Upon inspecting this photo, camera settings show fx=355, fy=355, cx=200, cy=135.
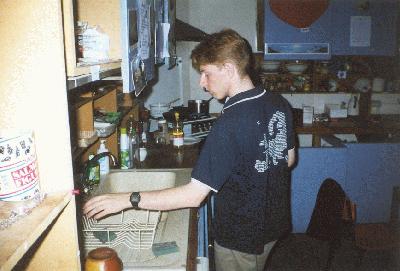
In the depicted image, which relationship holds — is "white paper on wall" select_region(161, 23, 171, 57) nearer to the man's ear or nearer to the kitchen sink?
the kitchen sink

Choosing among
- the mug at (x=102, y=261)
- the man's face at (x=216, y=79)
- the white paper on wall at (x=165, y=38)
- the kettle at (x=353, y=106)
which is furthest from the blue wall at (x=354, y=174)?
the mug at (x=102, y=261)

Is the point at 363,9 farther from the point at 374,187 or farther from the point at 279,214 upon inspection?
the point at 279,214

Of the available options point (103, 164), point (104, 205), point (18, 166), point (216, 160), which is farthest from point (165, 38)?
point (18, 166)

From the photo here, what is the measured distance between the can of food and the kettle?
4.48 m

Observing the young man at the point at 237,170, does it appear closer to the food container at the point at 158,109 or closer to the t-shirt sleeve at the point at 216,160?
the t-shirt sleeve at the point at 216,160

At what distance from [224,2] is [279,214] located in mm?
3587

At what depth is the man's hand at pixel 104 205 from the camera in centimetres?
142

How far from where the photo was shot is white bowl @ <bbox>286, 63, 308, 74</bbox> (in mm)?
4539

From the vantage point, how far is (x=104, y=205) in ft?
4.68

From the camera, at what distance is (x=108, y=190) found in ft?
7.18

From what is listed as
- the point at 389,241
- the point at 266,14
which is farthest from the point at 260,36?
the point at 389,241

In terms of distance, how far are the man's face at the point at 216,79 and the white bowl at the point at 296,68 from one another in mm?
3026

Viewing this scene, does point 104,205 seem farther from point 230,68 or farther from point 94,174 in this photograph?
point 230,68

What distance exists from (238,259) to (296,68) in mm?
3293
